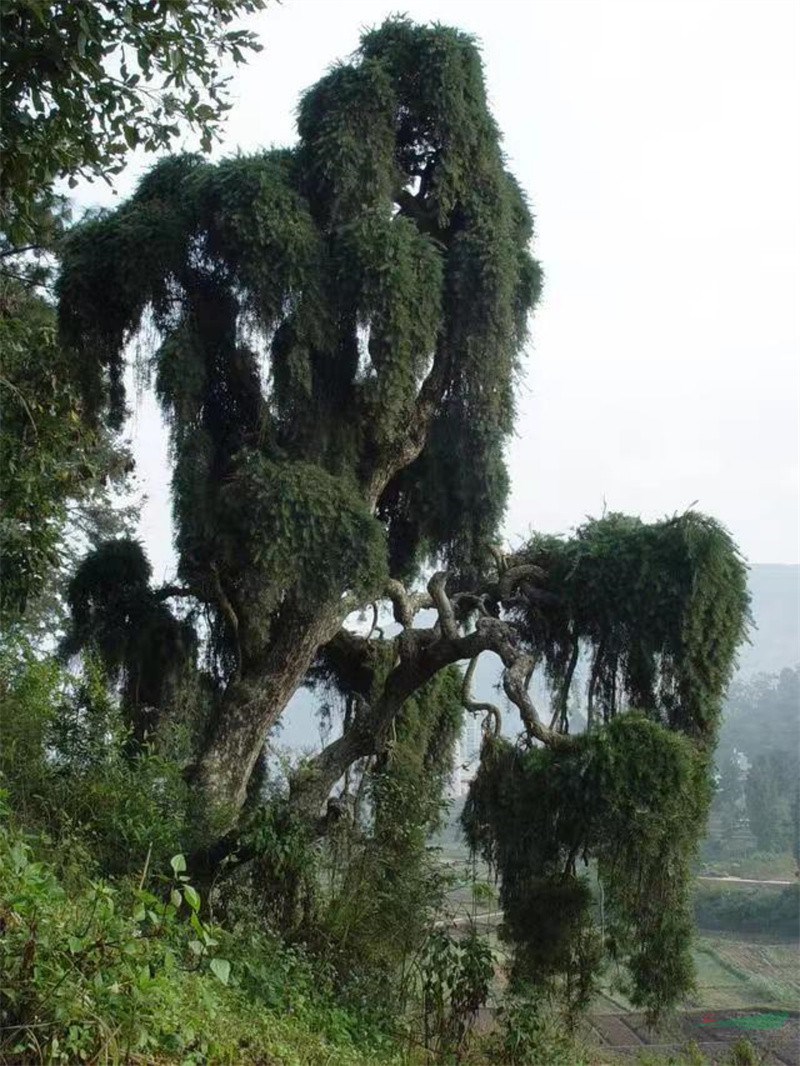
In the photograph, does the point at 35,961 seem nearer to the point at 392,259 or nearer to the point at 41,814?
the point at 41,814

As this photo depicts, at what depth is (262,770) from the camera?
9445 millimetres

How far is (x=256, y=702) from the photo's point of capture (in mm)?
8219

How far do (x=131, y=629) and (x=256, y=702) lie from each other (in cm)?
146

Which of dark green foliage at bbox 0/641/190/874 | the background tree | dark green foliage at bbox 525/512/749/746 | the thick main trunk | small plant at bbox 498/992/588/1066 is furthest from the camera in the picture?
the background tree

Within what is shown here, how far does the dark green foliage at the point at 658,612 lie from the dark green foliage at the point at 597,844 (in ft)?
3.24

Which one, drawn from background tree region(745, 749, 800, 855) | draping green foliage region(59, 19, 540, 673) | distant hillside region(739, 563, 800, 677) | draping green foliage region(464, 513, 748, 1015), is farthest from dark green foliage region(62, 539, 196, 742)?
distant hillside region(739, 563, 800, 677)

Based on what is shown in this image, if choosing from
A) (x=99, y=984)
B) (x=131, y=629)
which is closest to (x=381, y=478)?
(x=131, y=629)

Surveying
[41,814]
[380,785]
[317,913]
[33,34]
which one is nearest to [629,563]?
[380,785]

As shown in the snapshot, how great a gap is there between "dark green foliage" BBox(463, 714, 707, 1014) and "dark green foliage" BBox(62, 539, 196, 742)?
287 centimetres

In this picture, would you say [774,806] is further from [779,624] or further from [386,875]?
[779,624]

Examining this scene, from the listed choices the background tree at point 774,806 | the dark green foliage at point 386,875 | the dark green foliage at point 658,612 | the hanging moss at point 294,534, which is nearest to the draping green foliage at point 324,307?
the hanging moss at point 294,534

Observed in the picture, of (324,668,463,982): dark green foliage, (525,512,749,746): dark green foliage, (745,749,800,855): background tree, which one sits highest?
(525,512,749,746): dark green foliage

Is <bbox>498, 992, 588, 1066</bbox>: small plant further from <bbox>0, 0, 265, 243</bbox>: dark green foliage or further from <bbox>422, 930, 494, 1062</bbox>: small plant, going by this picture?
<bbox>0, 0, 265, 243</bbox>: dark green foliage

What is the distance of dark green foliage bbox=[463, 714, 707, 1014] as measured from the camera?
6.64 m
